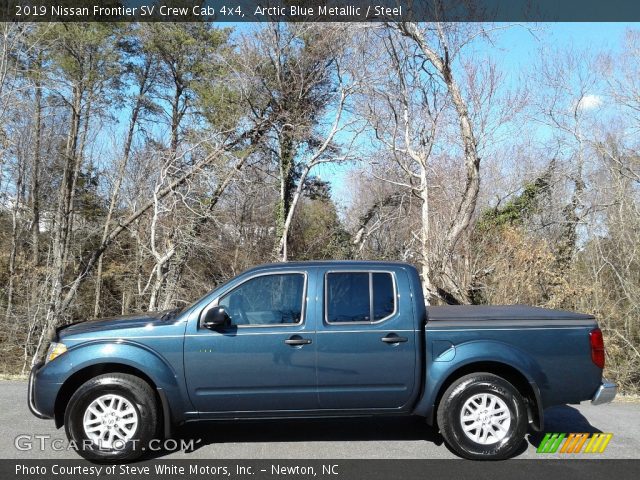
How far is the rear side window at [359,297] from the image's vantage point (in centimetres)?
547

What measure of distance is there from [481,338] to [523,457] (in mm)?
1106

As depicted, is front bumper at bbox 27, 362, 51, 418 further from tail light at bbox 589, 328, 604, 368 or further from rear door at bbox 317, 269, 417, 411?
tail light at bbox 589, 328, 604, 368

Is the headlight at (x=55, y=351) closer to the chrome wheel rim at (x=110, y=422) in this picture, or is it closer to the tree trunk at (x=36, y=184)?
the chrome wheel rim at (x=110, y=422)

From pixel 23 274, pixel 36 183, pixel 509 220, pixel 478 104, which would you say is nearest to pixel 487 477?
pixel 478 104

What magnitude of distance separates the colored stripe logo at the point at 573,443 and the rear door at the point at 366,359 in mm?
1403

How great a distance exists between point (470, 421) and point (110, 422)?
3.14 metres

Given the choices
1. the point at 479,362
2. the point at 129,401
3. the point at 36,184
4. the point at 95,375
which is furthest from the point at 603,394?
the point at 36,184

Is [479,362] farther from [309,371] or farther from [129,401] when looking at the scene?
[129,401]

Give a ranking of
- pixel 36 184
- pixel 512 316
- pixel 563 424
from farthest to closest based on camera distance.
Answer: pixel 36 184
pixel 563 424
pixel 512 316

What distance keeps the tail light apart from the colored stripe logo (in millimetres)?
829

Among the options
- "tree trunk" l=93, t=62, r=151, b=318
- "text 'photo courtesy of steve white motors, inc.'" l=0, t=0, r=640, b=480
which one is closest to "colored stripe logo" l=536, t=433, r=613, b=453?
"text 'photo courtesy of steve white motors, inc.'" l=0, t=0, r=640, b=480

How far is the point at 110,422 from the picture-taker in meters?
5.18

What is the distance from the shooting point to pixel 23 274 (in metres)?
21.5

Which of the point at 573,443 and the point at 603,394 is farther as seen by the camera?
the point at 573,443
